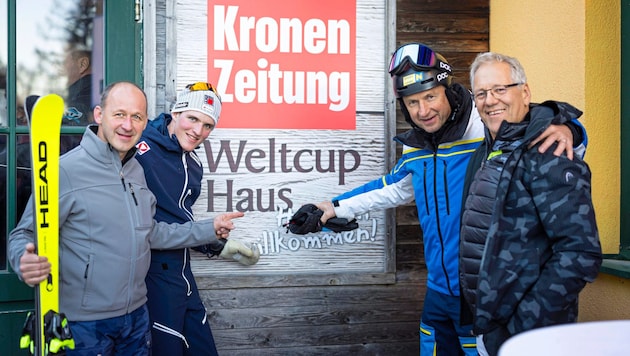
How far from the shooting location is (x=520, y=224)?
192 centimetres

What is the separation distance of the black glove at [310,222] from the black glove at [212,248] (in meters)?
0.42

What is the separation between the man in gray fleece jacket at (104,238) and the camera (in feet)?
7.45

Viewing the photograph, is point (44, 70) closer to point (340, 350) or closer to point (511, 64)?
point (340, 350)

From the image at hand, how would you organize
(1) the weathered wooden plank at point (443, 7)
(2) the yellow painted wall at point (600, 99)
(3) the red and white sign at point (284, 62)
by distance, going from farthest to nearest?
(1) the weathered wooden plank at point (443, 7), (3) the red and white sign at point (284, 62), (2) the yellow painted wall at point (600, 99)

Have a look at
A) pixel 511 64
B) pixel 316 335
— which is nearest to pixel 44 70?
pixel 316 335

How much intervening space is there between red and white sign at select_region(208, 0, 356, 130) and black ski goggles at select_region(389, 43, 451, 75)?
76 cm

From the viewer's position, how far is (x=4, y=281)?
3.11 metres

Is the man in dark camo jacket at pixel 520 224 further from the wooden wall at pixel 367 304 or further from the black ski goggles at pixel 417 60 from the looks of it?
the wooden wall at pixel 367 304

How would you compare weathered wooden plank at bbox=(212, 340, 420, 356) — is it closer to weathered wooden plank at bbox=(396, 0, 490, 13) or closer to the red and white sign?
the red and white sign

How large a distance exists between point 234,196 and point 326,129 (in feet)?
2.11

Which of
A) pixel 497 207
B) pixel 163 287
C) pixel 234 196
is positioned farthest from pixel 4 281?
pixel 497 207

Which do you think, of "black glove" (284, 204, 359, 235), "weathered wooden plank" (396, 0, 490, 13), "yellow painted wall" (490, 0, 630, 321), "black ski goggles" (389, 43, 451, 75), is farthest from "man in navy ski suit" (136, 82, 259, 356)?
"yellow painted wall" (490, 0, 630, 321)

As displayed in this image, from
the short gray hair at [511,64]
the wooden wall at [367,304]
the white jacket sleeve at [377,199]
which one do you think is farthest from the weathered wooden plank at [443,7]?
the short gray hair at [511,64]

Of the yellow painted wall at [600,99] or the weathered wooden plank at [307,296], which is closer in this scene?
the yellow painted wall at [600,99]
